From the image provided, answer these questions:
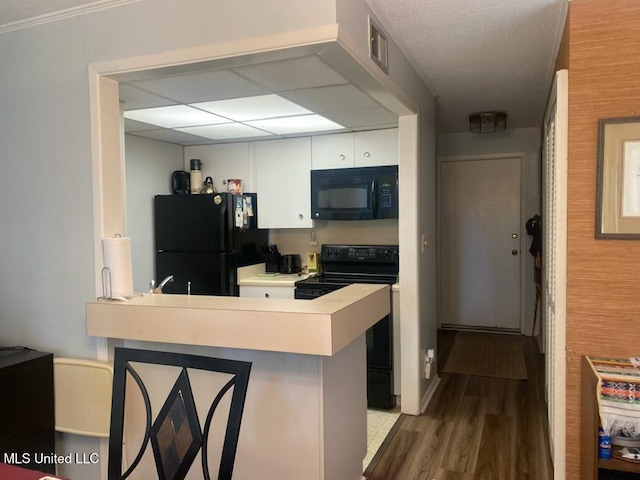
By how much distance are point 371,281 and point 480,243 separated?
2.18m

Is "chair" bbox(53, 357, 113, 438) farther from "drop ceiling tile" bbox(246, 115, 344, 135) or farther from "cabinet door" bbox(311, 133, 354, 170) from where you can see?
"cabinet door" bbox(311, 133, 354, 170)

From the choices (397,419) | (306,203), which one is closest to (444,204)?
(306,203)

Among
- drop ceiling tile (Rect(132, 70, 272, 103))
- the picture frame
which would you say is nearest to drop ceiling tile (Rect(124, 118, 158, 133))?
drop ceiling tile (Rect(132, 70, 272, 103))

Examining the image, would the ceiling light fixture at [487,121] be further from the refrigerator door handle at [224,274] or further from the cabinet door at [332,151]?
the refrigerator door handle at [224,274]

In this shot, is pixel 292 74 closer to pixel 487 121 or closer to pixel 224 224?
pixel 224 224

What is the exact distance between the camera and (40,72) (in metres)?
2.27

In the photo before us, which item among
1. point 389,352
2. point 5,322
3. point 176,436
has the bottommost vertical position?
point 389,352

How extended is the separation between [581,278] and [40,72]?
256 centimetres

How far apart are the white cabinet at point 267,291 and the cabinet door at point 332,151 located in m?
1.05

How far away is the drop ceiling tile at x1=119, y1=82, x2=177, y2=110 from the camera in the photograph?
8.48ft

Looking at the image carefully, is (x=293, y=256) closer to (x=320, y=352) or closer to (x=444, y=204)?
(x=444, y=204)

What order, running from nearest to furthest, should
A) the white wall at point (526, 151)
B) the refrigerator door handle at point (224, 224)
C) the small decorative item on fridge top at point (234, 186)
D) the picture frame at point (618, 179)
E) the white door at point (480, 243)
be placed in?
the picture frame at point (618, 179) < the refrigerator door handle at point (224, 224) < the small decorative item on fridge top at point (234, 186) < the white wall at point (526, 151) < the white door at point (480, 243)

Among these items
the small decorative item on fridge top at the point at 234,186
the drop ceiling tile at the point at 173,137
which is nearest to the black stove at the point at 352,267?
the small decorative item on fridge top at the point at 234,186

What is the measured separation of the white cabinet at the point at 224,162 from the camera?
4.39m
